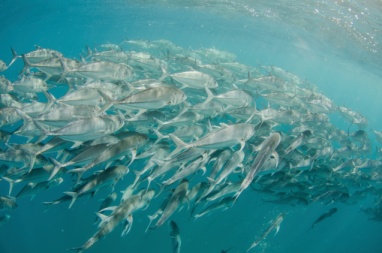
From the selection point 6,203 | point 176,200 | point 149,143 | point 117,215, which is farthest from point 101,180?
point 6,203

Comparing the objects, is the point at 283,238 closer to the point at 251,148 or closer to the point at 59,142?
the point at 251,148

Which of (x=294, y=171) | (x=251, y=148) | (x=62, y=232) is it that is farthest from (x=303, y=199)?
(x=62, y=232)

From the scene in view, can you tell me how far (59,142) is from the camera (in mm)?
5426

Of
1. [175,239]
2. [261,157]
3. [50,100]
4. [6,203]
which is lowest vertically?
[6,203]

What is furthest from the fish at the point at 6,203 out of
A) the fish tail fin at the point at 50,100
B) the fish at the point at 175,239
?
the fish at the point at 175,239

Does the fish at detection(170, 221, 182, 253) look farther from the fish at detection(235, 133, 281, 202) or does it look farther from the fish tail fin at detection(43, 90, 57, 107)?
the fish tail fin at detection(43, 90, 57, 107)

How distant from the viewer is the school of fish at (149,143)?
4797 mm

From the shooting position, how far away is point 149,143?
6.60 meters

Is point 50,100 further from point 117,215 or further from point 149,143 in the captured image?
point 117,215

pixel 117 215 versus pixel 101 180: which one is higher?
pixel 101 180

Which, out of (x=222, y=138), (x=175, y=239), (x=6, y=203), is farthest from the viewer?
(x=6, y=203)

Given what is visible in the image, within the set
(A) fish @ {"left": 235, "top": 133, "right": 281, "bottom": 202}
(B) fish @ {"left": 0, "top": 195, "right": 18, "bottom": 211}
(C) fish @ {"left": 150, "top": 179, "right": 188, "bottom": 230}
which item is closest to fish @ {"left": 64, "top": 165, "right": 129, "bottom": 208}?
(C) fish @ {"left": 150, "top": 179, "right": 188, "bottom": 230}

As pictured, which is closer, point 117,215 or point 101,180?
point 117,215

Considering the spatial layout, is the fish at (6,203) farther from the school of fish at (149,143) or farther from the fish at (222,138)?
the fish at (222,138)
